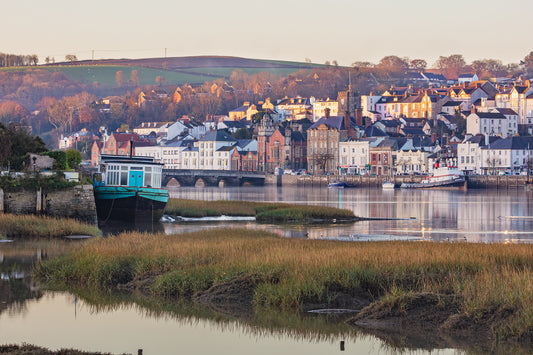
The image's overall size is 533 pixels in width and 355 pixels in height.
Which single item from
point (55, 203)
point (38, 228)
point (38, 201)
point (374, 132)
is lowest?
point (38, 228)

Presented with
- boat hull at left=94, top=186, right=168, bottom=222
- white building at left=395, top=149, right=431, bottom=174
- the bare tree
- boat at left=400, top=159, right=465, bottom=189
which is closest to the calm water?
boat hull at left=94, top=186, right=168, bottom=222

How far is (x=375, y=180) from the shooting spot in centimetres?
15262

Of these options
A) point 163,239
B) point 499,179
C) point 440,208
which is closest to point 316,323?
point 163,239

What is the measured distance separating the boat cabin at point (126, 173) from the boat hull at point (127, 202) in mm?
1122

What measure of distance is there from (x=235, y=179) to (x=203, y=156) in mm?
29599

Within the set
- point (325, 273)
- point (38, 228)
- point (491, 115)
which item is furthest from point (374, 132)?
point (325, 273)

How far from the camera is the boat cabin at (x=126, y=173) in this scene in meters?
51.5

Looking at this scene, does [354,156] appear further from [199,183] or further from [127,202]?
[127,202]

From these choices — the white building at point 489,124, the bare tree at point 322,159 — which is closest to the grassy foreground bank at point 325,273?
the bare tree at point 322,159

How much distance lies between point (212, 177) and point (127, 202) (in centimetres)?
10514

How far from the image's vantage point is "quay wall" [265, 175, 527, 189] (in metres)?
138

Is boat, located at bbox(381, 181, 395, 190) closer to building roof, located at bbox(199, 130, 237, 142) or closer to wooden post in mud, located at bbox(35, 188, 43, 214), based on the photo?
building roof, located at bbox(199, 130, 237, 142)

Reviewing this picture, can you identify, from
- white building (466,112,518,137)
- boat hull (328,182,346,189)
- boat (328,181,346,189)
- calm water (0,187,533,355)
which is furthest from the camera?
white building (466,112,518,137)

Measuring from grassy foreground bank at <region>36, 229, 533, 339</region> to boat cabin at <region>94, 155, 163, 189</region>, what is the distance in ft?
74.1
